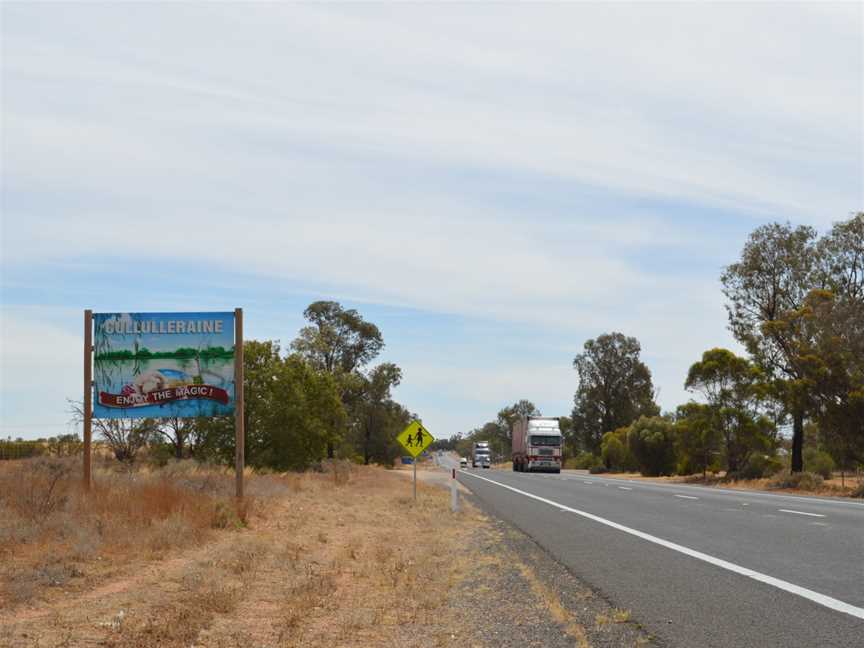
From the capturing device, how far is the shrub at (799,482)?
33625 mm

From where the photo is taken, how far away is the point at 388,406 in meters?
90.2

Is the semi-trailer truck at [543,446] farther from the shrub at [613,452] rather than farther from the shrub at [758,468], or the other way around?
the shrub at [758,468]

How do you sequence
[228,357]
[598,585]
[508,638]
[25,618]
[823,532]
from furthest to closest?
[228,357], [823,532], [598,585], [25,618], [508,638]

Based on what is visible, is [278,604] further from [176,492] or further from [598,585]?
[176,492]

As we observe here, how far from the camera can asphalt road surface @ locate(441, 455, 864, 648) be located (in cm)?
774

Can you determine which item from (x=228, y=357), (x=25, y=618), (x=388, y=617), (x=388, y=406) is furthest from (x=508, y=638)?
(x=388, y=406)

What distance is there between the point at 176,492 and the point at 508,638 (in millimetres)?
11570

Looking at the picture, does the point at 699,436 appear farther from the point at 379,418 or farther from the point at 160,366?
the point at 379,418

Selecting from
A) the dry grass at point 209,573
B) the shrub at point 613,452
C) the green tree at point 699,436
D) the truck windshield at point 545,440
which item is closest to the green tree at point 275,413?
the green tree at point 699,436

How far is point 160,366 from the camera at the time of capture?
1966cm

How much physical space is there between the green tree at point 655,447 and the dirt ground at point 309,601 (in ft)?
166

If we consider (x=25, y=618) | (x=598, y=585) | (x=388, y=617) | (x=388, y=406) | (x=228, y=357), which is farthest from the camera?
(x=388, y=406)

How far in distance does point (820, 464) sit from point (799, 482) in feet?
53.1

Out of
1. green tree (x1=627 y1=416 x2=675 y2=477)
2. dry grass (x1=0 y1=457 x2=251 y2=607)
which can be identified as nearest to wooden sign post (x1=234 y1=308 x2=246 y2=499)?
dry grass (x1=0 y1=457 x2=251 y2=607)
